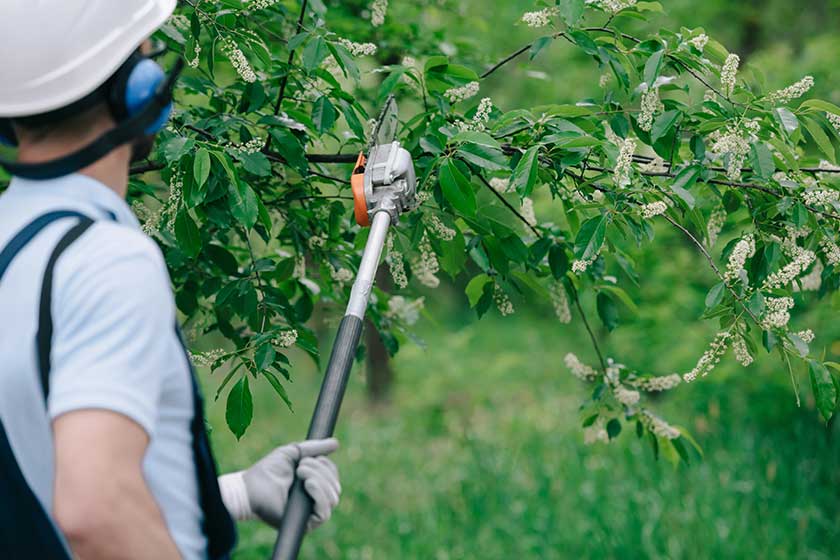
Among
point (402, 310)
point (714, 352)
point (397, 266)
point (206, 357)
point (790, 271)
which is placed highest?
point (790, 271)

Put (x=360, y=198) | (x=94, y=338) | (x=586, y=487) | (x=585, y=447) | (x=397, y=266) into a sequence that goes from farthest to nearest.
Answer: (x=585, y=447), (x=586, y=487), (x=397, y=266), (x=360, y=198), (x=94, y=338)

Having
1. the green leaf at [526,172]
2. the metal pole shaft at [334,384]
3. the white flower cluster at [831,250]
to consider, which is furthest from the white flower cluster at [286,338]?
the white flower cluster at [831,250]

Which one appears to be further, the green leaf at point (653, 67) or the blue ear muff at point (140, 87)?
the green leaf at point (653, 67)

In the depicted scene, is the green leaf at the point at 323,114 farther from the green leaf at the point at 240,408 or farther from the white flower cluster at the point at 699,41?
the white flower cluster at the point at 699,41

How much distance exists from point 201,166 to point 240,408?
0.59m

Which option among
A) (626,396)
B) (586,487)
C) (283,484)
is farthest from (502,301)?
(586,487)

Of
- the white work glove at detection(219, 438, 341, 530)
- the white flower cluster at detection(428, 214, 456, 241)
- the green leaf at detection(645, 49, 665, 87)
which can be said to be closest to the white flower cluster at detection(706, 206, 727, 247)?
the green leaf at detection(645, 49, 665, 87)

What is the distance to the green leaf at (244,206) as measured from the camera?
6.36 ft

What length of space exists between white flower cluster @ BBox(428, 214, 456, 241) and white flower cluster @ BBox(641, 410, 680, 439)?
2.75ft

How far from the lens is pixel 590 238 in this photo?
197cm

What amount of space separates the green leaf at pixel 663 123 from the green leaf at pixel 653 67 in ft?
0.35

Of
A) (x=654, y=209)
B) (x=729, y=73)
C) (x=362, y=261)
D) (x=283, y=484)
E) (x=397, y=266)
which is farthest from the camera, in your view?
(x=397, y=266)

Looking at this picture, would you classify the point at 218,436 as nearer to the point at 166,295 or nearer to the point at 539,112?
the point at 539,112

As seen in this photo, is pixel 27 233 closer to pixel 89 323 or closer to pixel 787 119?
pixel 89 323
